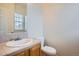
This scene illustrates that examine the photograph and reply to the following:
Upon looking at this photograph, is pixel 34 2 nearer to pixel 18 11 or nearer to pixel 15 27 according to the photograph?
pixel 18 11

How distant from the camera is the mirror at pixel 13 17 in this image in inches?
71.4

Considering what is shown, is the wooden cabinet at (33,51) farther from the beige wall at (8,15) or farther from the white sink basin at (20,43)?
the beige wall at (8,15)

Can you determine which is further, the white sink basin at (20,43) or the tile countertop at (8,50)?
the white sink basin at (20,43)

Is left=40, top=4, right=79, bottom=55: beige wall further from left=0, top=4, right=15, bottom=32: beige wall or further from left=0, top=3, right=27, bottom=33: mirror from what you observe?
left=0, top=4, right=15, bottom=32: beige wall

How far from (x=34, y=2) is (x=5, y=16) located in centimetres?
42

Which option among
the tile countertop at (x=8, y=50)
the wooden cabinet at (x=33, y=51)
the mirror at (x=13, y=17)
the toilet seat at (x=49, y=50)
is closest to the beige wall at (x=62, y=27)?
the toilet seat at (x=49, y=50)

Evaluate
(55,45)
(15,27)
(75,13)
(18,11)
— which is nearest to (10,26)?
(15,27)

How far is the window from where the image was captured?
1.83 m

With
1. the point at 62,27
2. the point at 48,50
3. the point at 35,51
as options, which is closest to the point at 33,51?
the point at 35,51

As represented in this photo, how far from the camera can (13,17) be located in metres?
1.82

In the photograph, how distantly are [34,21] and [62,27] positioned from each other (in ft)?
1.24

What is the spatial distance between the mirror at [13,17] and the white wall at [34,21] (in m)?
0.07

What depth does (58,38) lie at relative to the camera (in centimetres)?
188

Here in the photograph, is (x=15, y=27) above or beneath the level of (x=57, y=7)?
beneath
